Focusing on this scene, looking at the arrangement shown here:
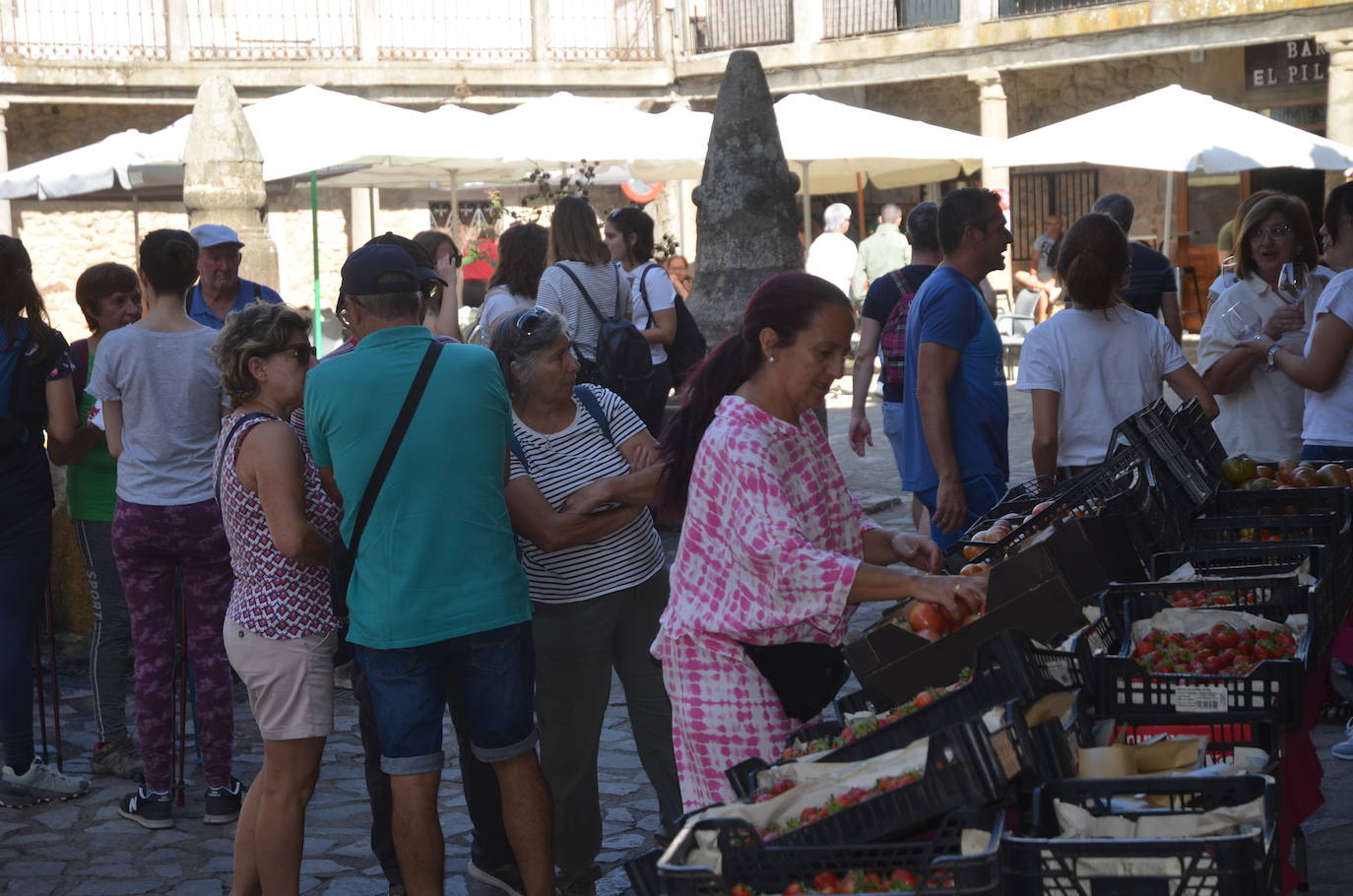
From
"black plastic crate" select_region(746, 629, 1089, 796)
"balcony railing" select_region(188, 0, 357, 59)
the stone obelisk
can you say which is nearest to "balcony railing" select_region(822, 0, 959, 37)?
"balcony railing" select_region(188, 0, 357, 59)

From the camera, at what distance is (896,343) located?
21.6 feet

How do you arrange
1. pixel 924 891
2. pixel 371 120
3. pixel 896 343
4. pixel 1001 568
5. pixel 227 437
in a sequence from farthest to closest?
pixel 371 120
pixel 896 343
pixel 227 437
pixel 1001 568
pixel 924 891

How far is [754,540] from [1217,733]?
0.98 meters

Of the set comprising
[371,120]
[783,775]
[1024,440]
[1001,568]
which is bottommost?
[1024,440]

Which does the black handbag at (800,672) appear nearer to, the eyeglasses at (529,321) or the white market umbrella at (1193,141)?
the eyeglasses at (529,321)

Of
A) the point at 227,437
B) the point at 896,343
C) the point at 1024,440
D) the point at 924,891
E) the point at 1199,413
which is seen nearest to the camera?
the point at 924,891

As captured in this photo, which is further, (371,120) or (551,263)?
(371,120)

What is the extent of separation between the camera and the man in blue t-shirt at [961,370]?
16.3 feet

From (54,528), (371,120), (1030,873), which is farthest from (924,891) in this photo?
(371,120)

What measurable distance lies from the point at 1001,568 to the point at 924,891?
999 millimetres

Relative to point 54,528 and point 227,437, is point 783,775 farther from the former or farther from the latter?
point 54,528

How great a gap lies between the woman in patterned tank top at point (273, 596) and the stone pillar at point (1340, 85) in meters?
17.3

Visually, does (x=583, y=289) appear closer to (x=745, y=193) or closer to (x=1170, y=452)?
(x=745, y=193)

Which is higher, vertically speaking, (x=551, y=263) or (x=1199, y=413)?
(x=551, y=263)
